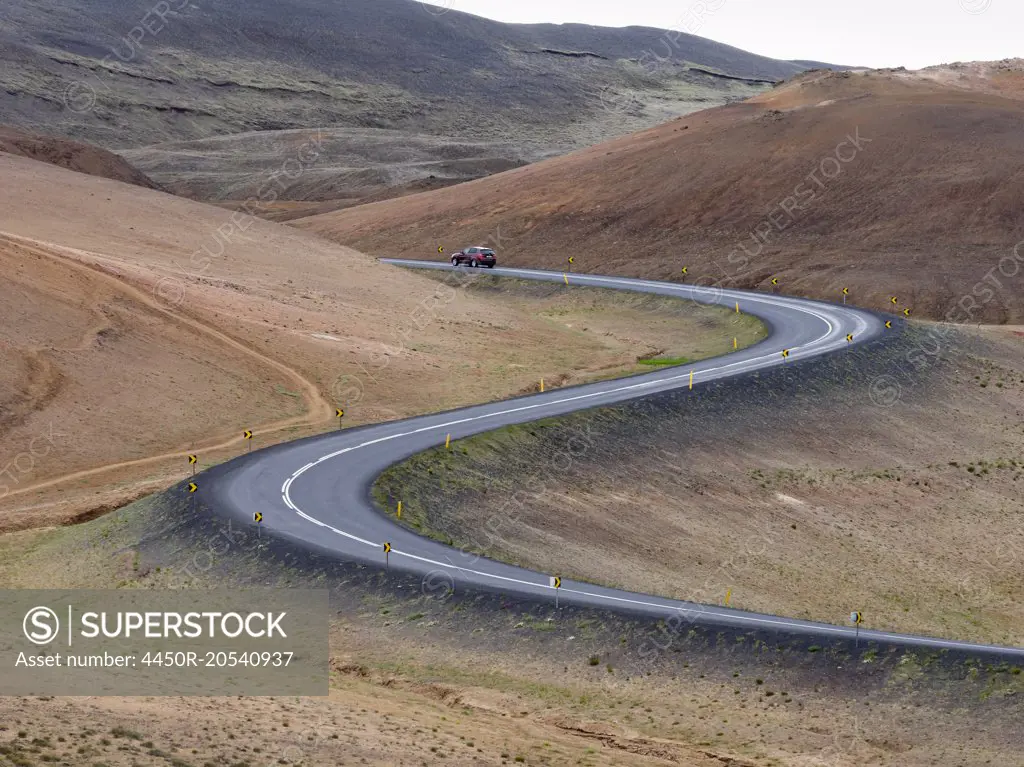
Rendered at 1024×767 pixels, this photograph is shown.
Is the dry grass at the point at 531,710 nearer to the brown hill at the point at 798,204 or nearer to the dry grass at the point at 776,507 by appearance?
the dry grass at the point at 776,507

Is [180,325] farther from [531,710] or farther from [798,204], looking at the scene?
[798,204]

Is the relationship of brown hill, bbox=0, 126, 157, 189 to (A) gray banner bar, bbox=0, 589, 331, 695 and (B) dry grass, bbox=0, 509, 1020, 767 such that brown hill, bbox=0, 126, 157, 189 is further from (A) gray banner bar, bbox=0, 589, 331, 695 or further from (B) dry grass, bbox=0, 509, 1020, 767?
(B) dry grass, bbox=0, 509, 1020, 767

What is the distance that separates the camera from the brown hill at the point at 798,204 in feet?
276

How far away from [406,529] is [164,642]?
359 inches

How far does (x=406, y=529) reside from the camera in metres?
33.2

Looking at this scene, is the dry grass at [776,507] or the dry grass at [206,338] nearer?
the dry grass at [776,507]

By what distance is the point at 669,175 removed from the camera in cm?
10338

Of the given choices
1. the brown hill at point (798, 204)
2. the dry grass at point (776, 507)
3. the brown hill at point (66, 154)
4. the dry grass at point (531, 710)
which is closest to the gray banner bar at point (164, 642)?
the dry grass at point (531, 710)

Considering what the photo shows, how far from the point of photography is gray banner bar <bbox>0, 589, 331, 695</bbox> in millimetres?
21828

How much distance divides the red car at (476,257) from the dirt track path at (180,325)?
32793 millimetres

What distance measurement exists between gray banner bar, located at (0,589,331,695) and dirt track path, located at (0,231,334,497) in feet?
49.0

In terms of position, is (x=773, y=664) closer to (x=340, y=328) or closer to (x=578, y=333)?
(x=340, y=328)

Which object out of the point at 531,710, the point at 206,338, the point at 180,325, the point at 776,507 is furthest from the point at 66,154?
the point at 531,710

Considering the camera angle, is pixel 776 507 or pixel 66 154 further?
pixel 66 154
